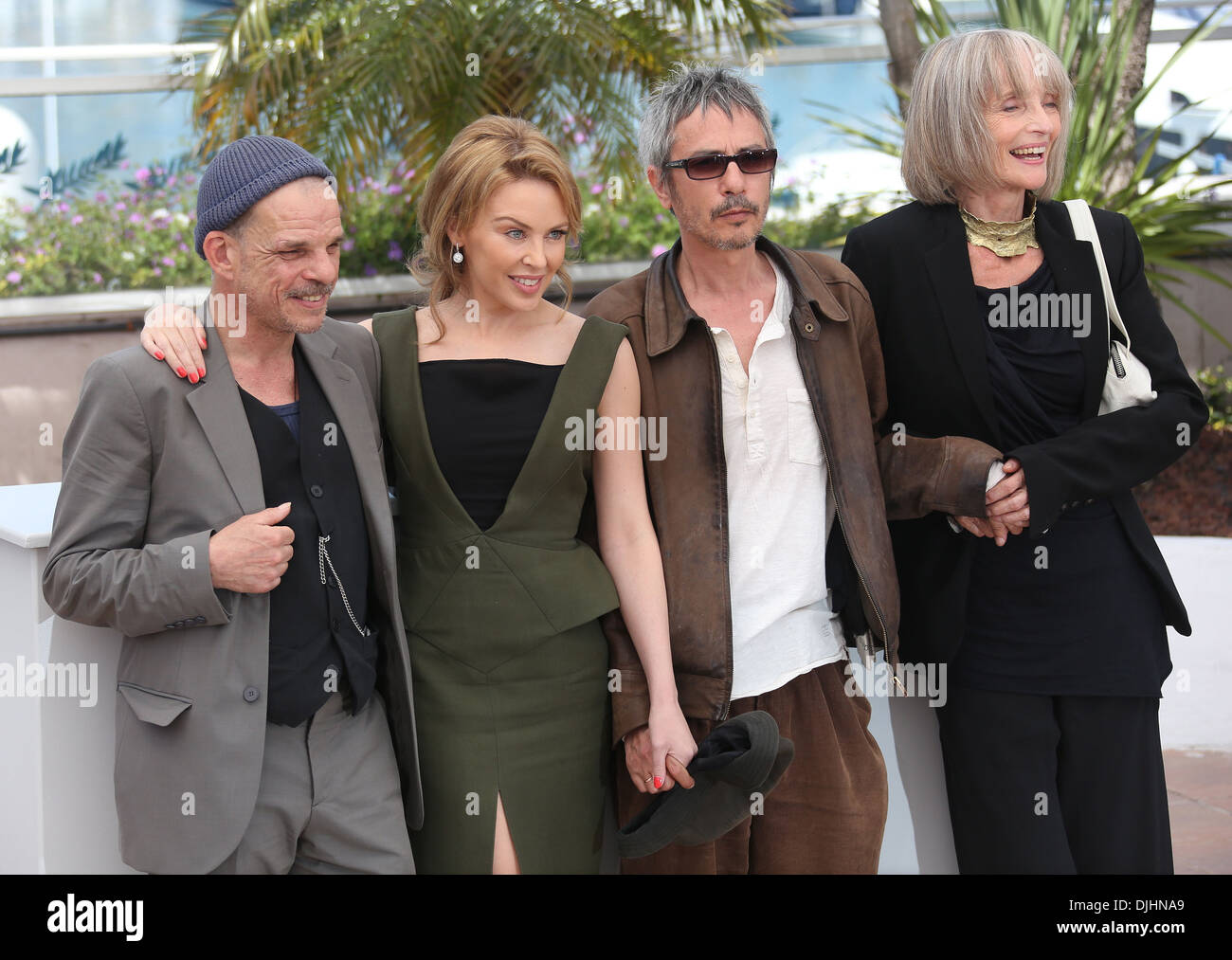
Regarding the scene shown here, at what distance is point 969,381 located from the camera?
2770mm

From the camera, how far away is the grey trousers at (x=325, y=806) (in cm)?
225

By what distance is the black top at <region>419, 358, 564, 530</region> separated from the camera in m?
2.51

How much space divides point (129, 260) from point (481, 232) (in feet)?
26.8

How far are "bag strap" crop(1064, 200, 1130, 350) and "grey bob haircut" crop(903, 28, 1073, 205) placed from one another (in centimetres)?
8

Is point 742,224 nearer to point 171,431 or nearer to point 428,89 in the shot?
point 171,431

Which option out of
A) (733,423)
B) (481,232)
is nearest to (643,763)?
(733,423)

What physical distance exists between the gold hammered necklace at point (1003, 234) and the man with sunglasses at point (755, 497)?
14.4 inches

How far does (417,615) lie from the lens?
252cm

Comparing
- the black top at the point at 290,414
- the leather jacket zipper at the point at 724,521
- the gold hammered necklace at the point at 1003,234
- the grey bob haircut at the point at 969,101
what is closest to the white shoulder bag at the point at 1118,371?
the gold hammered necklace at the point at 1003,234

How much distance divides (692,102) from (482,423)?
0.83 metres

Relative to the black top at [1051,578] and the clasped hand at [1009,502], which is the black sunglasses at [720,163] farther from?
the clasped hand at [1009,502]
